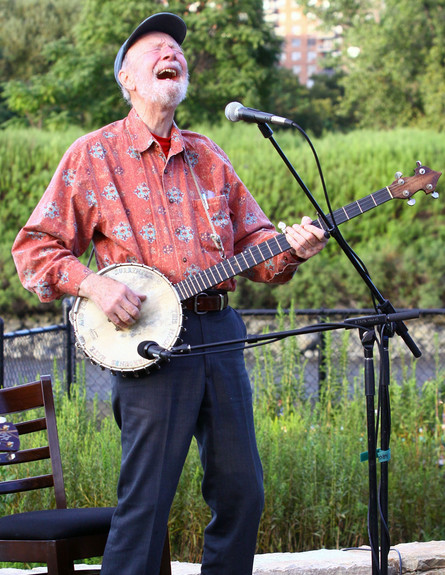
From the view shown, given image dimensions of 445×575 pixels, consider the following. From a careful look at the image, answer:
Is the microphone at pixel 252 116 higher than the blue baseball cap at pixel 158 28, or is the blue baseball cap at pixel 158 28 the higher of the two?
the blue baseball cap at pixel 158 28

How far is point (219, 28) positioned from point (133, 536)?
15556mm

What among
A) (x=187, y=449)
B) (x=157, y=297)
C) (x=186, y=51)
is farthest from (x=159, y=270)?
(x=186, y=51)

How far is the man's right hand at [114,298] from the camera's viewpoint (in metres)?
2.59

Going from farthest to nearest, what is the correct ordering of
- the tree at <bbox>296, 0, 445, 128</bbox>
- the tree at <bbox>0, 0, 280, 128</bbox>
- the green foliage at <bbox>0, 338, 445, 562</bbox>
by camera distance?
the tree at <bbox>296, 0, 445, 128</bbox>, the tree at <bbox>0, 0, 280, 128</bbox>, the green foliage at <bbox>0, 338, 445, 562</bbox>

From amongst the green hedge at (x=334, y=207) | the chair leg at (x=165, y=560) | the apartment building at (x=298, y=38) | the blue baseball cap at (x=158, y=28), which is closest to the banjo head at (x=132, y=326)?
the chair leg at (x=165, y=560)

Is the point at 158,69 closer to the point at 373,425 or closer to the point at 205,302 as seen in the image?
the point at 205,302

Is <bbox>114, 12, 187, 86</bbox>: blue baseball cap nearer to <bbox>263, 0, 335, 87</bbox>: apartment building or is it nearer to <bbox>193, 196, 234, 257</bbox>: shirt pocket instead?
<bbox>193, 196, 234, 257</bbox>: shirt pocket

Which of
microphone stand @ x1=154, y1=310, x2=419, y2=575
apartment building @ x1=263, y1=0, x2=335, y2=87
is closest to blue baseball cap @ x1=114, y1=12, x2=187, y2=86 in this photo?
microphone stand @ x1=154, y1=310, x2=419, y2=575

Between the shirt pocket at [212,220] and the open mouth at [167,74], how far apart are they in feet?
1.43

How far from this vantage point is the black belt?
8.89 ft

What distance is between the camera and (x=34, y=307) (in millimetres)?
10398

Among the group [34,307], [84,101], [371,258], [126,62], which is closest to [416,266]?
[371,258]

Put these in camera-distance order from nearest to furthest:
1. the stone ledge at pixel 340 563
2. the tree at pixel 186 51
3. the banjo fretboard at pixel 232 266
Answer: the banjo fretboard at pixel 232 266 < the stone ledge at pixel 340 563 < the tree at pixel 186 51

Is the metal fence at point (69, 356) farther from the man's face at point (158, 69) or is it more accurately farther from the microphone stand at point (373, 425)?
the microphone stand at point (373, 425)
